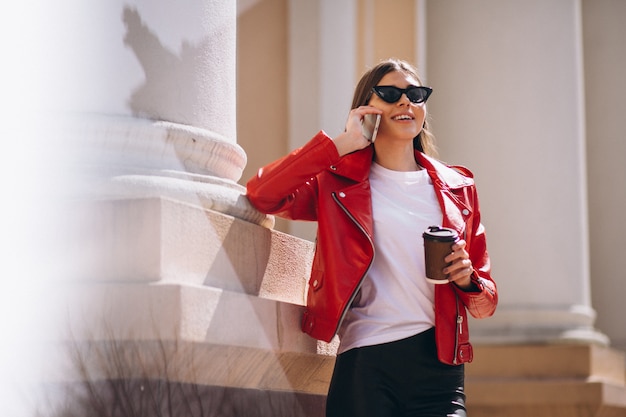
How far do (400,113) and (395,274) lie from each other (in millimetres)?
564

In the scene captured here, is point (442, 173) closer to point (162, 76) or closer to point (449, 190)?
point (449, 190)

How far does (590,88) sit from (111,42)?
326 inches

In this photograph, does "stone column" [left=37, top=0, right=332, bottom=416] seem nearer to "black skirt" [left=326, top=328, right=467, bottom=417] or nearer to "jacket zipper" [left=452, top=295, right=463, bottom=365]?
"black skirt" [left=326, top=328, right=467, bottom=417]

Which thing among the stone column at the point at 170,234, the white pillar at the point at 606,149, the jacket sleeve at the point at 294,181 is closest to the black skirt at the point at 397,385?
the stone column at the point at 170,234

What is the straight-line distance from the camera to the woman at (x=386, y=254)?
3514 mm

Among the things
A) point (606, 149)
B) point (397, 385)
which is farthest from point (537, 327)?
point (397, 385)

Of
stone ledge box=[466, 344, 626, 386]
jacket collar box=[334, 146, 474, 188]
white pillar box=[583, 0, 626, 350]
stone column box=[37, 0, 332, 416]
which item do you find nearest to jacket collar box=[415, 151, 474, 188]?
jacket collar box=[334, 146, 474, 188]

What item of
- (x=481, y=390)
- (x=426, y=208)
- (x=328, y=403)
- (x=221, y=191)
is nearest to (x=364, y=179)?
(x=426, y=208)

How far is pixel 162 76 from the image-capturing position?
3.78m

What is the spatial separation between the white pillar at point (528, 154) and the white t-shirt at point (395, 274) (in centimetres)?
510

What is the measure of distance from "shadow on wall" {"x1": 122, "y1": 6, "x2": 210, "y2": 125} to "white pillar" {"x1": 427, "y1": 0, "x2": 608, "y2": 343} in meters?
5.32

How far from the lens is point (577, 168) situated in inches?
359

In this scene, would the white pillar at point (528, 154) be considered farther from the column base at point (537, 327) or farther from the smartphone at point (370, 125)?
the smartphone at point (370, 125)

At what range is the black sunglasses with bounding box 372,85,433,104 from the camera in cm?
387
